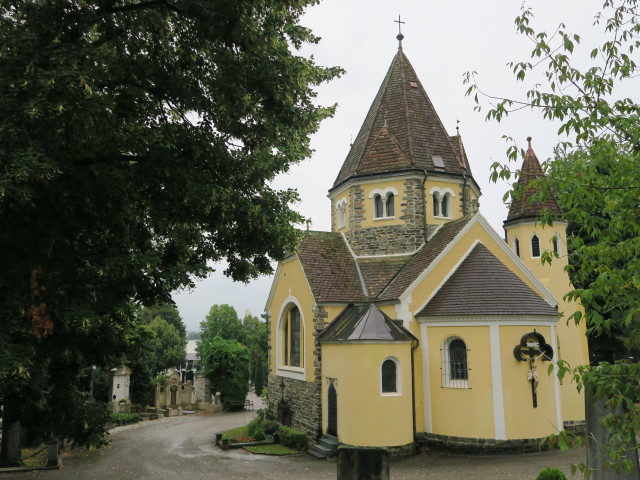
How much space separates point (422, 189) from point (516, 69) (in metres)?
14.6

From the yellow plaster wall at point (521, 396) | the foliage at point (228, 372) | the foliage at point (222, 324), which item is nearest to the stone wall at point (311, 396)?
the yellow plaster wall at point (521, 396)

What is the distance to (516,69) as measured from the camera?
584 cm

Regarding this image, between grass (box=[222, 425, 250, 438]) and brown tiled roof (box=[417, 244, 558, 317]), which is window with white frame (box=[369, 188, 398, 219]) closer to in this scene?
brown tiled roof (box=[417, 244, 558, 317])

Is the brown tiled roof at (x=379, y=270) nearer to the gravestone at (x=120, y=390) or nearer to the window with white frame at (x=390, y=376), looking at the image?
the window with white frame at (x=390, y=376)

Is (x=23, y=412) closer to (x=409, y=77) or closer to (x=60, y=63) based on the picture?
(x=60, y=63)

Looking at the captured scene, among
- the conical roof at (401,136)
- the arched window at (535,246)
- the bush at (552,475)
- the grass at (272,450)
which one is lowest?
the grass at (272,450)

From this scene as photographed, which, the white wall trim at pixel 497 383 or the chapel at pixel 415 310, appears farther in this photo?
the chapel at pixel 415 310

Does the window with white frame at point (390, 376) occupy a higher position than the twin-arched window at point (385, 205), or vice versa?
the twin-arched window at point (385, 205)

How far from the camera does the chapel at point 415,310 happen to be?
51.6 ft

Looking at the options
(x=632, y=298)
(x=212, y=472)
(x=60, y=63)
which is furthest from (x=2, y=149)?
(x=212, y=472)

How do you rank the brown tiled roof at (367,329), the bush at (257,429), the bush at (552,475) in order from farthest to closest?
the bush at (257,429)
the brown tiled roof at (367,329)
the bush at (552,475)

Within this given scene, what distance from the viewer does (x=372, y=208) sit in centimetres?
2086

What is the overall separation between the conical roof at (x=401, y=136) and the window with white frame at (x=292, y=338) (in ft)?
20.3

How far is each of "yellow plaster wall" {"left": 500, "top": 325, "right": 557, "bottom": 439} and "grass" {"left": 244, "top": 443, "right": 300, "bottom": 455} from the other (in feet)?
24.0
